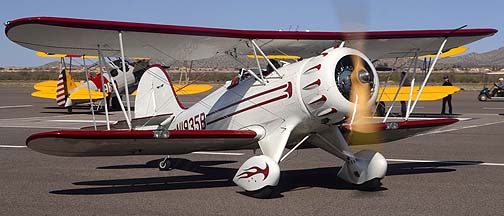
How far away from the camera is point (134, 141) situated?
25.7 ft

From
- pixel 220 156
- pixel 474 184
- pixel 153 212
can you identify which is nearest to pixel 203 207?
pixel 153 212

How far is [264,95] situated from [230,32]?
92 cm

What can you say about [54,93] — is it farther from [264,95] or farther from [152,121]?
[264,95]

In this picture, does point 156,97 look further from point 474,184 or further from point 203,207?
point 474,184

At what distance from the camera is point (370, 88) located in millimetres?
7605

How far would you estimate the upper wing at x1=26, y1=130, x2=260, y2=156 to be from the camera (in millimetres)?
7488

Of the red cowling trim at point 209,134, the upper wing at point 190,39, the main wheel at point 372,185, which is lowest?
the main wheel at point 372,185

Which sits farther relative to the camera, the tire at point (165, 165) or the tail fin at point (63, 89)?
the tail fin at point (63, 89)

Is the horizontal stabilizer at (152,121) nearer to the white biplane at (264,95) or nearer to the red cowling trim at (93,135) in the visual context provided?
the white biplane at (264,95)

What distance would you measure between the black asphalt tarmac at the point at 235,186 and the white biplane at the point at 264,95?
1.69ft

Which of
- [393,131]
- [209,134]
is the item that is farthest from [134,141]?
[393,131]

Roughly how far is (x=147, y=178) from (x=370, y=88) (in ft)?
12.1

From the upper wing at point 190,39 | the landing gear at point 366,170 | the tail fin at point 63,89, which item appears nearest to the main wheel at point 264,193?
the landing gear at point 366,170

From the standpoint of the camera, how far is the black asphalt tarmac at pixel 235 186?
733cm
